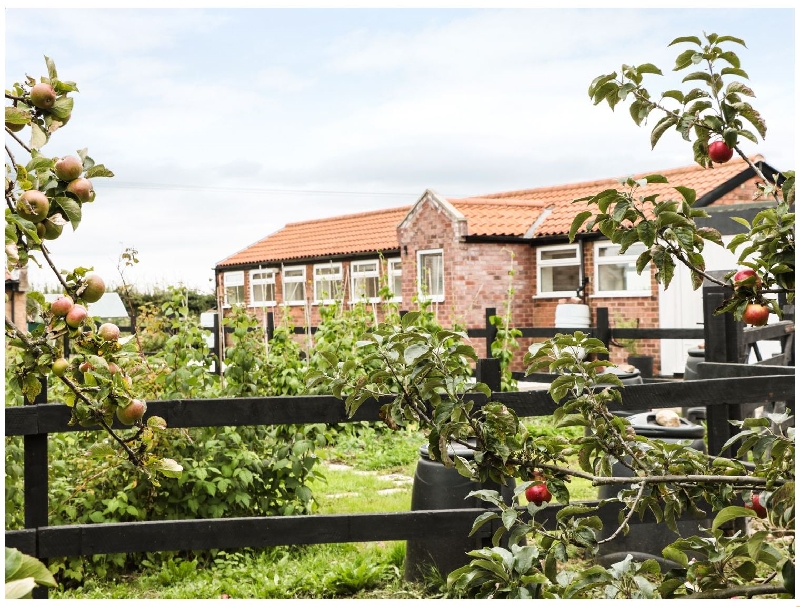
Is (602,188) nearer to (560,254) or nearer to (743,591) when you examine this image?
(560,254)

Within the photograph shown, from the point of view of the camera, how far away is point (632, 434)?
201 cm

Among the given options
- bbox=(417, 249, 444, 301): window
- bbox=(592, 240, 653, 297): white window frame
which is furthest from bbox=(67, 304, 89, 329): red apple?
bbox=(417, 249, 444, 301): window

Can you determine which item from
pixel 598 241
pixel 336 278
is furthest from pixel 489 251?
pixel 336 278

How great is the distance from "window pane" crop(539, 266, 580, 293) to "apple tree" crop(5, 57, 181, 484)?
575 inches

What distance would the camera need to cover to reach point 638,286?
14875 millimetres

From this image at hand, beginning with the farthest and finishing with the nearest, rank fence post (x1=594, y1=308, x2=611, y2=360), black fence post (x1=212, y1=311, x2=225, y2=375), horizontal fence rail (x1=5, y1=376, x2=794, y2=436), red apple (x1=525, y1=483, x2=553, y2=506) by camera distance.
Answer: fence post (x1=594, y1=308, x2=611, y2=360)
black fence post (x1=212, y1=311, x2=225, y2=375)
horizontal fence rail (x1=5, y1=376, x2=794, y2=436)
red apple (x1=525, y1=483, x2=553, y2=506)

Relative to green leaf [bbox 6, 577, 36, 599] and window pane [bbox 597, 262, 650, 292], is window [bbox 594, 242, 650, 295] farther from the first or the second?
green leaf [bbox 6, 577, 36, 599]

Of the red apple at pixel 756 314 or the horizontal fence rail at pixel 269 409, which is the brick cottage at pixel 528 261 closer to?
the horizontal fence rail at pixel 269 409

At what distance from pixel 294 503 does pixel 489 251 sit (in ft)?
38.6

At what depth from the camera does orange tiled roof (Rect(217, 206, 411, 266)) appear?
745 inches

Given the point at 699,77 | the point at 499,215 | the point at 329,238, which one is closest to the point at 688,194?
the point at 699,77

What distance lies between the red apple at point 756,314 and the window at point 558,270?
1398 cm

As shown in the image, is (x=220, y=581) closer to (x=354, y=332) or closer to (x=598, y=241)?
(x=354, y=332)

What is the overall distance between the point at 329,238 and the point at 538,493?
62.4 feet
